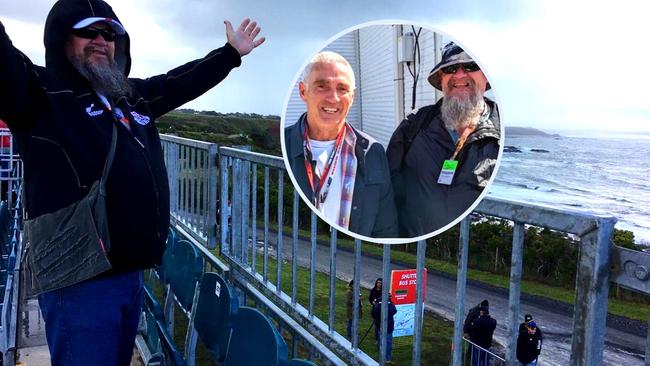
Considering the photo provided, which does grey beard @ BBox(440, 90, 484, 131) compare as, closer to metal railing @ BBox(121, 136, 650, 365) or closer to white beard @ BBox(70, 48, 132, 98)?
metal railing @ BBox(121, 136, 650, 365)

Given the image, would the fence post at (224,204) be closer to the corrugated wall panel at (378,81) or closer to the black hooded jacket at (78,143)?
the black hooded jacket at (78,143)

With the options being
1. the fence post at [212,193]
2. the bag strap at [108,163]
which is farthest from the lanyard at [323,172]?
the fence post at [212,193]

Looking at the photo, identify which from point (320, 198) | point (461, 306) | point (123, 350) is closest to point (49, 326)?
point (123, 350)

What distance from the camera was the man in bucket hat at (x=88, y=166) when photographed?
2070 mm

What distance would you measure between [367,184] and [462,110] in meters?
0.27

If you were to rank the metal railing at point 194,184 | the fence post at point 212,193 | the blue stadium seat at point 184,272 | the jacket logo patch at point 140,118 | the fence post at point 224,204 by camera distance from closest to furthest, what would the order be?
the jacket logo patch at point 140,118
the blue stadium seat at point 184,272
the fence post at point 224,204
the fence post at point 212,193
the metal railing at point 194,184

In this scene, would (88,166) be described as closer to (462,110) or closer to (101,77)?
(101,77)

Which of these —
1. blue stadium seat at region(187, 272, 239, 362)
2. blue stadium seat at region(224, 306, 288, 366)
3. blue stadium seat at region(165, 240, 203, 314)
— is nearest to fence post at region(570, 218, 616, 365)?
blue stadium seat at region(224, 306, 288, 366)

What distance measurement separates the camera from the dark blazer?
1273 millimetres

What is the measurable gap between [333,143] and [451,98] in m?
0.28

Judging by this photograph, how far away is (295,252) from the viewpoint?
259cm

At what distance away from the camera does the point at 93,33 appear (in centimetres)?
232

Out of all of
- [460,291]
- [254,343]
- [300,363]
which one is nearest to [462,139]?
[460,291]

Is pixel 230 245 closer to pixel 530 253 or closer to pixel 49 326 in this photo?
pixel 49 326
